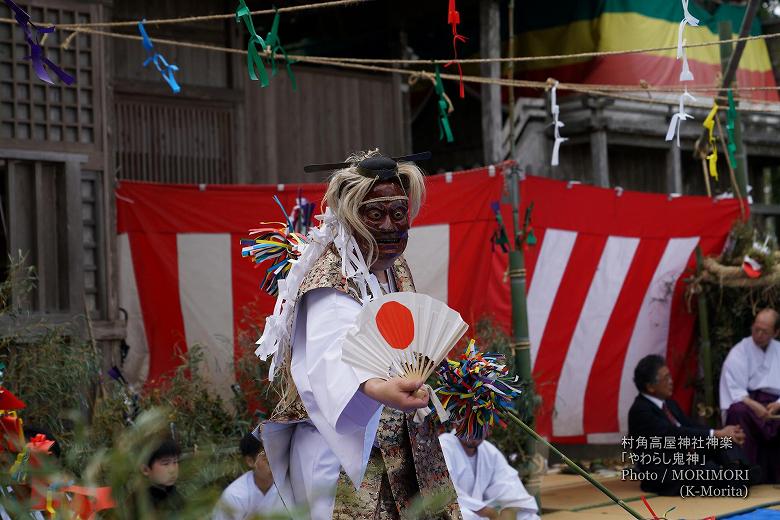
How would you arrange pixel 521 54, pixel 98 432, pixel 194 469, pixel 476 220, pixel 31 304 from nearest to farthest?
pixel 194 469 → pixel 98 432 → pixel 31 304 → pixel 476 220 → pixel 521 54

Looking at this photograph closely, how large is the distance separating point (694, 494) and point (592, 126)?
390 cm

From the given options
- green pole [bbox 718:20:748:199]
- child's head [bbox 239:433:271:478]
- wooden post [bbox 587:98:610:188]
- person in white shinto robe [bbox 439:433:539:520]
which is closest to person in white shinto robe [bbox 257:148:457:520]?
child's head [bbox 239:433:271:478]

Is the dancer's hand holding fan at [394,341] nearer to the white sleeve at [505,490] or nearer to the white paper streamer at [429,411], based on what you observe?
the white paper streamer at [429,411]

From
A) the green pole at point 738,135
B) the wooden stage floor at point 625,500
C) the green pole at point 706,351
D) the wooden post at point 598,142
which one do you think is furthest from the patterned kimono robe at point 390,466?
the wooden post at point 598,142

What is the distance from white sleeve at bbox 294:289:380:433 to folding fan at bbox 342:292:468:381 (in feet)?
0.18

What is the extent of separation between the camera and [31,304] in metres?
6.98

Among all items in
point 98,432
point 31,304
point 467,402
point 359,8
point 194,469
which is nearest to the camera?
point 194,469

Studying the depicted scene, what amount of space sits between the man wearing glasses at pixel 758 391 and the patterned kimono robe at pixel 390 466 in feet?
19.2

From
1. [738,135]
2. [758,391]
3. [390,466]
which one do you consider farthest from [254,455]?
[738,135]

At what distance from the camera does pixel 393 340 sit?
10.4 feet

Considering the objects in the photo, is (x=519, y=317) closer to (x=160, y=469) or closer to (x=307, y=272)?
(x=160, y=469)

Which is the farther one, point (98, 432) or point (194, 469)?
point (98, 432)

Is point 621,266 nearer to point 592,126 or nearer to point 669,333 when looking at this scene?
point 669,333

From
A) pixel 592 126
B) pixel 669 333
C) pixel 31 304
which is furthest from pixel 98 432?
pixel 592 126
